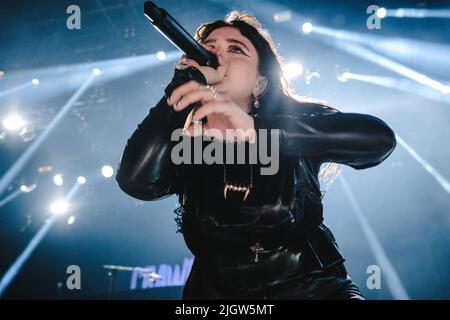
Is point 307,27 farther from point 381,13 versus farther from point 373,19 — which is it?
point 381,13

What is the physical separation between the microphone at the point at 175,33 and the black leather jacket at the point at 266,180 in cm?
9

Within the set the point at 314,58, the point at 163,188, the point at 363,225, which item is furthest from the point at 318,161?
the point at 363,225

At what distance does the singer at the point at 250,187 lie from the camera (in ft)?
4.08

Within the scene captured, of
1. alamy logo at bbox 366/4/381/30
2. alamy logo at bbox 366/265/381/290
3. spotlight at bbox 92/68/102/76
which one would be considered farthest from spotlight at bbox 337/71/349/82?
spotlight at bbox 92/68/102/76

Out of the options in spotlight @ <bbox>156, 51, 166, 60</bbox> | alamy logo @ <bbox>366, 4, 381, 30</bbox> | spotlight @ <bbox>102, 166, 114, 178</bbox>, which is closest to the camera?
alamy logo @ <bbox>366, 4, 381, 30</bbox>

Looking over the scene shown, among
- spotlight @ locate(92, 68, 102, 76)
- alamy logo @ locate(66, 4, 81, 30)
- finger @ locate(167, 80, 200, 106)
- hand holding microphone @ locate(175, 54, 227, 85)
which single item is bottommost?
finger @ locate(167, 80, 200, 106)

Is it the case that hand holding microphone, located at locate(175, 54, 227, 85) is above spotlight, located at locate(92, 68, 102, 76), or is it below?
below

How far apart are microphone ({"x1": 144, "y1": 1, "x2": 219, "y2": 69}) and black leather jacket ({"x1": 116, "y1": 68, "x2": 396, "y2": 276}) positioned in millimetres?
94

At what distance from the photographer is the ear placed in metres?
1.95

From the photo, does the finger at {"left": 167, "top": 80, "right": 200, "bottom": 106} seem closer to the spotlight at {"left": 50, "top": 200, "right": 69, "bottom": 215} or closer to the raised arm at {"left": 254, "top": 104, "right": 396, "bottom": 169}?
the raised arm at {"left": 254, "top": 104, "right": 396, "bottom": 169}

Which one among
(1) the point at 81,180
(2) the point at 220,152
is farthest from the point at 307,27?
(1) the point at 81,180

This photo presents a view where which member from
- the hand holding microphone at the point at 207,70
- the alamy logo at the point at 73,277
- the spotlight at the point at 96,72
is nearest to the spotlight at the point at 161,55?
the spotlight at the point at 96,72
